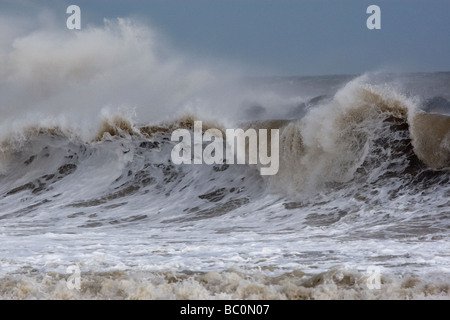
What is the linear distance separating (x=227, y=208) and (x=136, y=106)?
18.6 ft

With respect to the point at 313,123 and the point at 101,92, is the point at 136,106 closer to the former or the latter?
the point at 101,92

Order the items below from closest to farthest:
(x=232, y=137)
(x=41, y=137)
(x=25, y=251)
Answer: (x=25, y=251), (x=232, y=137), (x=41, y=137)

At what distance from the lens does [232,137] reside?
12.3m

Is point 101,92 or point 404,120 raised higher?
point 101,92

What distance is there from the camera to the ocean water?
4680 mm

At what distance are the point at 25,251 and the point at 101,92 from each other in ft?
37.1

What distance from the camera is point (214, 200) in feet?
33.8

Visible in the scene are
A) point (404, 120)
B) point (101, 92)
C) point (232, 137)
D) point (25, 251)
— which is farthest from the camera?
point (101, 92)

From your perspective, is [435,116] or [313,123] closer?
[435,116]

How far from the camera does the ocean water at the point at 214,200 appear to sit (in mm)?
4680

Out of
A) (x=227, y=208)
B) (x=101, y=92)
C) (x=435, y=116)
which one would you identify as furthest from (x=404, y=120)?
(x=101, y=92)

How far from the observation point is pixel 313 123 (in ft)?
34.1
